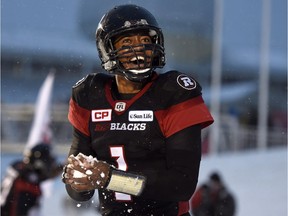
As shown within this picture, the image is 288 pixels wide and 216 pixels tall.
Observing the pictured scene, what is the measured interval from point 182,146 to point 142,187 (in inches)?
9.5

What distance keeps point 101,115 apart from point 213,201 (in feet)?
20.7

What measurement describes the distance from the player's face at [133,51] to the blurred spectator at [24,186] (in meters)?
3.82

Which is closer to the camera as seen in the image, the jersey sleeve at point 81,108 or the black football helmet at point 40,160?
the jersey sleeve at point 81,108

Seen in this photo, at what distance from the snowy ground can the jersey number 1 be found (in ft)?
22.0

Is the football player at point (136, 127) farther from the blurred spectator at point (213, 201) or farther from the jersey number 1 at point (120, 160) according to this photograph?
the blurred spectator at point (213, 201)

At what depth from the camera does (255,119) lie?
763 inches

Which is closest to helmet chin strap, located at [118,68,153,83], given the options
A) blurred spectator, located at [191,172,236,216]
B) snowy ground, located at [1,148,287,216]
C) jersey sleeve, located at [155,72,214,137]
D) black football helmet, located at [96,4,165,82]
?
black football helmet, located at [96,4,165,82]

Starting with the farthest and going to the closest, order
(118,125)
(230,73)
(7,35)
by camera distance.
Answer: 1. (230,73)
2. (7,35)
3. (118,125)

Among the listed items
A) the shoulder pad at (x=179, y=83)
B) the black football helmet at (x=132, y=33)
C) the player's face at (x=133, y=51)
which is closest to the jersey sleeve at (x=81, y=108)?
the black football helmet at (x=132, y=33)

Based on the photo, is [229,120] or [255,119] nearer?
[229,120]

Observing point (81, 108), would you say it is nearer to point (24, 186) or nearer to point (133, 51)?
point (133, 51)

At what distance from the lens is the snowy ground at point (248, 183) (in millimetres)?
10543

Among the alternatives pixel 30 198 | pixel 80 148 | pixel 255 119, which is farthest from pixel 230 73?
pixel 80 148

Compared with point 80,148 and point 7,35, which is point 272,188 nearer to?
point 80,148
